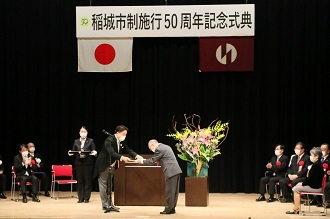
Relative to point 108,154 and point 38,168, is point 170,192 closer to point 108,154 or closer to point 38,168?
point 108,154

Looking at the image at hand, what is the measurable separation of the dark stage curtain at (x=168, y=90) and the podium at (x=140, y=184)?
3.05 metres

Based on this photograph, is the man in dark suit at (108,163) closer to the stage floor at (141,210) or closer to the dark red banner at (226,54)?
the stage floor at (141,210)

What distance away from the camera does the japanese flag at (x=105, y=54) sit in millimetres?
13367

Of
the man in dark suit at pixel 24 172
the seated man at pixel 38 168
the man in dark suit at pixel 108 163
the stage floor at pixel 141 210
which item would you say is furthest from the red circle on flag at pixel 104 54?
the man in dark suit at pixel 108 163

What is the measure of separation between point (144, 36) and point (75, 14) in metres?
1.67

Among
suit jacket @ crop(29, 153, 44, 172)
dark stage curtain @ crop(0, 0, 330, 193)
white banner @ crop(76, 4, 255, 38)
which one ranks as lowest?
suit jacket @ crop(29, 153, 44, 172)

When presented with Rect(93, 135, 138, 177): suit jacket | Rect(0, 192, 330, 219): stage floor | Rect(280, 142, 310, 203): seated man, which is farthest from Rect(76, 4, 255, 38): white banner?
Rect(93, 135, 138, 177): suit jacket

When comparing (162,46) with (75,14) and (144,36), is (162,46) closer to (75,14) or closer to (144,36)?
(144,36)

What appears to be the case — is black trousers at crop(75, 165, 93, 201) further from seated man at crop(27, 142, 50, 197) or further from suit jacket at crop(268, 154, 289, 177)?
suit jacket at crop(268, 154, 289, 177)

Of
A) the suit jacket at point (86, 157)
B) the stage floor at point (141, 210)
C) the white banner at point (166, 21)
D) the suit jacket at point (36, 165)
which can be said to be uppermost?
the white banner at point (166, 21)

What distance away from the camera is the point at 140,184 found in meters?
10.4

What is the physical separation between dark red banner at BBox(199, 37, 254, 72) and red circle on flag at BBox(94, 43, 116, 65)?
1.94 metres

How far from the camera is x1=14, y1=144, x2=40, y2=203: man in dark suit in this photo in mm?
11531

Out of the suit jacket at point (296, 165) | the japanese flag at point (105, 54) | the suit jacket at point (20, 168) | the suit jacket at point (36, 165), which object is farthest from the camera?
the japanese flag at point (105, 54)
